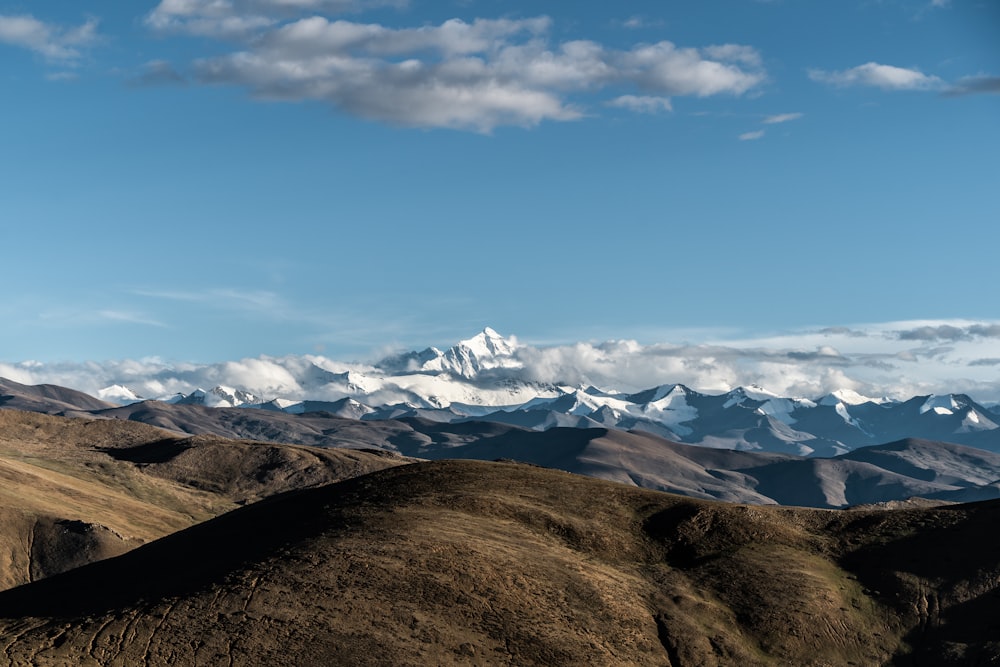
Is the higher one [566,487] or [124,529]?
[566,487]

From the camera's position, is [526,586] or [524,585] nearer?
[526,586]

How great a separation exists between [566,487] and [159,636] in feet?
172

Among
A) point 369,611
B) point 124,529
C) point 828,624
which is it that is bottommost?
point 124,529

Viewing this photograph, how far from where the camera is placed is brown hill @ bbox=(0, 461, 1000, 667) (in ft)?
271

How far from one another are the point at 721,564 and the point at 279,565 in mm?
39949

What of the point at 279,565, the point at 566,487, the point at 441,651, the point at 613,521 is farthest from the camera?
the point at 566,487

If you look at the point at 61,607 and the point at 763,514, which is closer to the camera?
the point at 61,607

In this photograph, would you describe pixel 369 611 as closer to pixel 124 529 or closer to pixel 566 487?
pixel 566 487

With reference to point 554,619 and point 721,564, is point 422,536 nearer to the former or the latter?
point 554,619

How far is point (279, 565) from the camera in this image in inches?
3698

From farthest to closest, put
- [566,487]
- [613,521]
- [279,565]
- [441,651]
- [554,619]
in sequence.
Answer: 1. [566,487]
2. [613,521]
3. [279,565]
4. [554,619]
5. [441,651]

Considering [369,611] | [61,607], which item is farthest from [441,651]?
[61,607]

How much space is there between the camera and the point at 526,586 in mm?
92062

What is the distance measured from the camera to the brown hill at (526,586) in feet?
271
